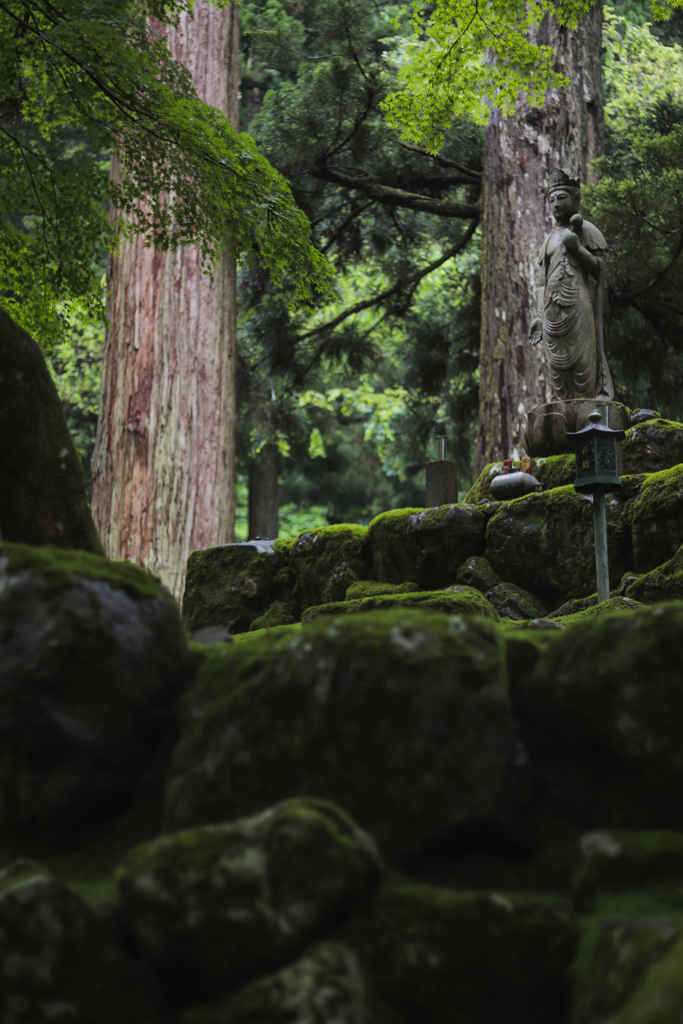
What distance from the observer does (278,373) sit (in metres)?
13.1

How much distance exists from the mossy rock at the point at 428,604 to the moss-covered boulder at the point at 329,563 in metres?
0.88

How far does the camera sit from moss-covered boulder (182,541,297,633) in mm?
5883

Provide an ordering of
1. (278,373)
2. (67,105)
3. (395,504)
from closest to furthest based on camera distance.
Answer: (67,105)
(278,373)
(395,504)

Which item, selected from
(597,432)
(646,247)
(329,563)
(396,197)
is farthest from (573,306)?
(396,197)

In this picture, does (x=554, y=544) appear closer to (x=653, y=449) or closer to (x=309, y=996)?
(x=653, y=449)

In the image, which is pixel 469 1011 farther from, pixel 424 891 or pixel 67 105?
pixel 67 105

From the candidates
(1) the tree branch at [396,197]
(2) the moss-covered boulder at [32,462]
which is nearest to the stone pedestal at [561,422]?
(2) the moss-covered boulder at [32,462]

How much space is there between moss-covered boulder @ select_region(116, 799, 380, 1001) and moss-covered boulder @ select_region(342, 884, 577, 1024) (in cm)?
10

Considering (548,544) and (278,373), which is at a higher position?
(278,373)

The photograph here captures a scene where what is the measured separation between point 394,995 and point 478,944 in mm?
167

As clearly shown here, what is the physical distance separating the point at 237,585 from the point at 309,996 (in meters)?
4.61

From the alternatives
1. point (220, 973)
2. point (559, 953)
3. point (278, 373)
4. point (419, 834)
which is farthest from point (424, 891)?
point (278, 373)

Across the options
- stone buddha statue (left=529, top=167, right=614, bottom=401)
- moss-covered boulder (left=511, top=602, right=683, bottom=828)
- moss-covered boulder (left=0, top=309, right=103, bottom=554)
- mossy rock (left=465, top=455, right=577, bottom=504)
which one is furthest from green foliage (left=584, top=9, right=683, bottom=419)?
moss-covered boulder (left=511, top=602, right=683, bottom=828)

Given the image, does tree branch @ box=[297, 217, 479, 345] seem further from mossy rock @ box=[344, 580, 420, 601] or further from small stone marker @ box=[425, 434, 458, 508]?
mossy rock @ box=[344, 580, 420, 601]
